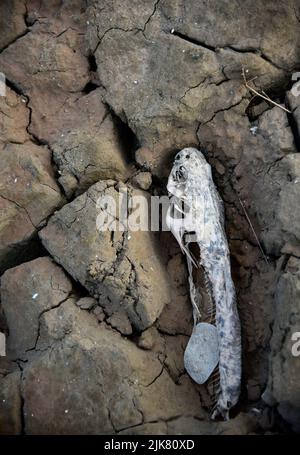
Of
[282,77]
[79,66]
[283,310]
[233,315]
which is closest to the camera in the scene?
[283,310]

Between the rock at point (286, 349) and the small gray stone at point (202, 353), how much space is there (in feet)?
1.20

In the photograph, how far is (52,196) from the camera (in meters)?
3.22

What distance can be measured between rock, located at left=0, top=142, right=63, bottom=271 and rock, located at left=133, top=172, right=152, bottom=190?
1.66ft

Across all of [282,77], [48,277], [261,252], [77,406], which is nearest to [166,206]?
[261,252]

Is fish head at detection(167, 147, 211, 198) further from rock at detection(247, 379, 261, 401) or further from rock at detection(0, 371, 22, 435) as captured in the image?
rock at detection(0, 371, 22, 435)

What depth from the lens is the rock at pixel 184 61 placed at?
10.4 ft

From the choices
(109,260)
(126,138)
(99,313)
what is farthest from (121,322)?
(126,138)

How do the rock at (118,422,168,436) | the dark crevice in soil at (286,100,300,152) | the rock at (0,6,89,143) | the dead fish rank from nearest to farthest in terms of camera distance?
the rock at (118,422,168,436), the dead fish, the dark crevice in soil at (286,100,300,152), the rock at (0,6,89,143)

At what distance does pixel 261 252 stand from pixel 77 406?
138cm

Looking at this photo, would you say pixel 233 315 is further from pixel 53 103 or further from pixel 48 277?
pixel 53 103

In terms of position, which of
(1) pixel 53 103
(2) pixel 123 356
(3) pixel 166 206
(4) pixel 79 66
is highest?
(4) pixel 79 66

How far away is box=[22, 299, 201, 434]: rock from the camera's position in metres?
2.71

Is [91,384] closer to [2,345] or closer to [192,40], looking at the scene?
[2,345]

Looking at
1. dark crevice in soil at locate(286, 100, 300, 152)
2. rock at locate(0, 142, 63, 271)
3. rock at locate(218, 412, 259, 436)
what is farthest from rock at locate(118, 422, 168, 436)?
dark crevice in soil at locate(286, 100, 300, 152)
